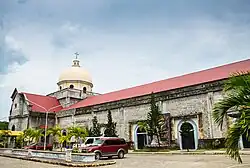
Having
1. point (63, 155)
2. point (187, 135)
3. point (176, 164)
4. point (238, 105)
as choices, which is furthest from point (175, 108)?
point (238, 105)

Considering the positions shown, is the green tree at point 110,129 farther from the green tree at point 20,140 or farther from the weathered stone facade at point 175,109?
the green tree at point 20,140

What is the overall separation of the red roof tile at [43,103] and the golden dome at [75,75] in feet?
12.9

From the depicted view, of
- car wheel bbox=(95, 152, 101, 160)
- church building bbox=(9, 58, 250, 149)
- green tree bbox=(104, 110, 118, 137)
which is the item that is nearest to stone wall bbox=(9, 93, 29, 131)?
church building bbox=(9, 58, 250, 149)

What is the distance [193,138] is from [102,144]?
443 inches

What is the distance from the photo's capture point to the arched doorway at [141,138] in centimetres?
2969

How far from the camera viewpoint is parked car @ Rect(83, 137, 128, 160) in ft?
57.3

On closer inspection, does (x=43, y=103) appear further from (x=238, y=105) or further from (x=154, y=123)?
(x=238, y=105)

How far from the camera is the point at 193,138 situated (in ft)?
83.9

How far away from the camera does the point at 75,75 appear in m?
Answer: 46.1

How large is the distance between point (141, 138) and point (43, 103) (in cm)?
2022

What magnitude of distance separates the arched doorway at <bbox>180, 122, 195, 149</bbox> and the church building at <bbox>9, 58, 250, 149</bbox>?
114 mm

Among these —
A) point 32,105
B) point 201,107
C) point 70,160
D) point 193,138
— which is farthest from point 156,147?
point 32,105

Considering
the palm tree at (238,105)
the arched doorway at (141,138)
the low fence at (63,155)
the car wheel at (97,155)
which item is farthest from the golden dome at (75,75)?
the palm tree at (238,105)

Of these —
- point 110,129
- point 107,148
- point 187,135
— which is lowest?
point 107,148
